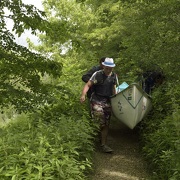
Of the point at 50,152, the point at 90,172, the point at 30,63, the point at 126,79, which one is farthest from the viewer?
the point at 126,79

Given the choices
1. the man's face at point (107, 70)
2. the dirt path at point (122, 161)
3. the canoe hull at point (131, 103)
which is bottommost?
the dirt path at point (122, 161)

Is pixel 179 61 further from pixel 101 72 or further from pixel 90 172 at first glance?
pixel 90 172

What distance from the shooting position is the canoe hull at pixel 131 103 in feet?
20.7

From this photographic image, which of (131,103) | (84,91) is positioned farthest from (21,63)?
(131,103)

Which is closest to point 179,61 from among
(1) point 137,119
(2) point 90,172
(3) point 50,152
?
(1) point 137,119

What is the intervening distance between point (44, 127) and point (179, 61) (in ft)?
10.2

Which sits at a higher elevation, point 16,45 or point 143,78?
point 16,45

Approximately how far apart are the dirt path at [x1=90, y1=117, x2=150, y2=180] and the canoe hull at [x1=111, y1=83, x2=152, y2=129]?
0.64 m

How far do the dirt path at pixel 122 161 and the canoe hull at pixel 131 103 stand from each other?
2.10 ft

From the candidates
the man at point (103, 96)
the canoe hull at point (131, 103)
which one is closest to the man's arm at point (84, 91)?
the man at point (103, 96)

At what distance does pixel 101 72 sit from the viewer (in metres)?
6.29

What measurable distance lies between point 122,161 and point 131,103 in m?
1.37

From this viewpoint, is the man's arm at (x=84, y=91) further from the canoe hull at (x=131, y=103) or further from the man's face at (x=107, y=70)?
the canoe hull at (x=131, y=103)

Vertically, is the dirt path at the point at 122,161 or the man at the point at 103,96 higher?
the man at the point at 103,96
